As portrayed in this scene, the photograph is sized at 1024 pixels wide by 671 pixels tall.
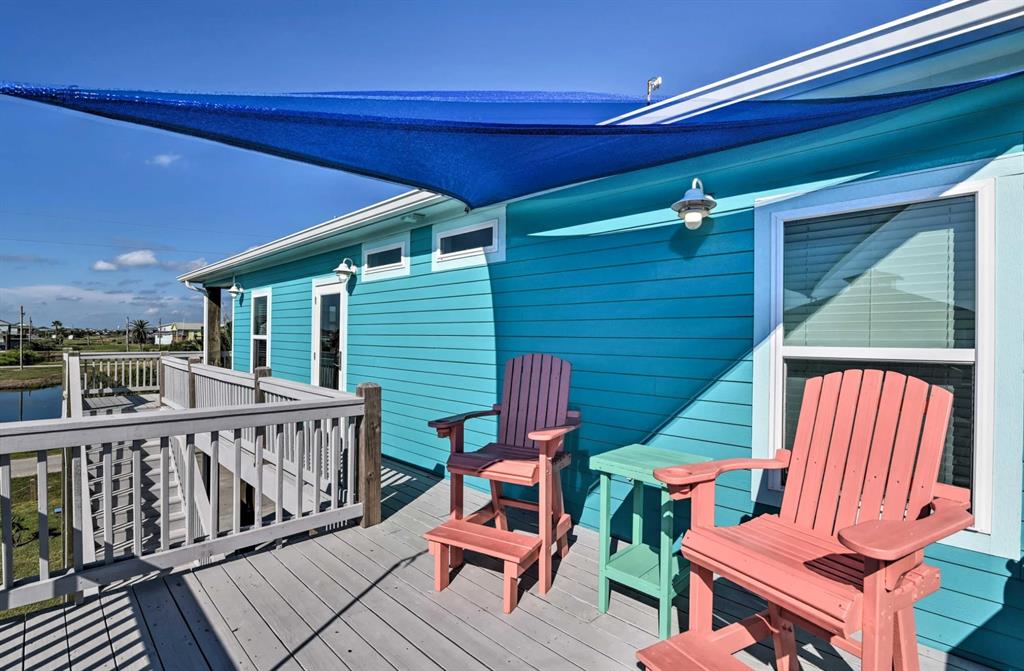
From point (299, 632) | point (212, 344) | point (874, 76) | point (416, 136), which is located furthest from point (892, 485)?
point (212, 344)

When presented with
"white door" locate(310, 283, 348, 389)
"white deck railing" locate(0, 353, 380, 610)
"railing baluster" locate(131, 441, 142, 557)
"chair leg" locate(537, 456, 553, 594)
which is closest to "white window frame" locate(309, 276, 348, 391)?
"white door" locate(310, 283, 348, 389)

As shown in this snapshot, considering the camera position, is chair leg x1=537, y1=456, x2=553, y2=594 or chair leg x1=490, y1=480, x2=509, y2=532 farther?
chair leg x1=490, y1=480, x2=509, y2=532

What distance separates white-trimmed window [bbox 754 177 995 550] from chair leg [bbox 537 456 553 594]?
1118 millimetres

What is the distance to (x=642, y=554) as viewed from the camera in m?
2.40

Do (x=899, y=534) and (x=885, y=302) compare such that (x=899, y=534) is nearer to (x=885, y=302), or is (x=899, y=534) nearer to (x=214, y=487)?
(x=885, y=302)

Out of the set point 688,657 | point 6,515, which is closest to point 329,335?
point 6,515

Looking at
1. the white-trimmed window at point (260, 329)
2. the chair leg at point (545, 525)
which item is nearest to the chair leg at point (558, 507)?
the chair leg at point (545, 525)

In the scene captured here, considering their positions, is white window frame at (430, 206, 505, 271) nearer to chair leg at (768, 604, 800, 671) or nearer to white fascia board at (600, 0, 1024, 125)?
white fascia board at (600, 0, 1024, 125)

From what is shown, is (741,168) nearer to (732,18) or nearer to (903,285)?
(903,285)

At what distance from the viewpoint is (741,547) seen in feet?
5.24

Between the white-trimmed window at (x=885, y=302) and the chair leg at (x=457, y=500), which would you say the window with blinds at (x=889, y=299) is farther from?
the chair leg at (x=457, y=500)

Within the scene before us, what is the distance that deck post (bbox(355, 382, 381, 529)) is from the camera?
3.18m

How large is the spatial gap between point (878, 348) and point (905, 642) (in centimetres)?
121

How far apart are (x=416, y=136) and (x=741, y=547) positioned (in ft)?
6.70
